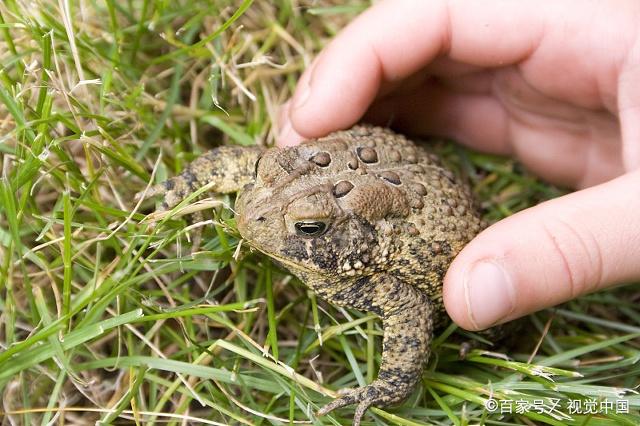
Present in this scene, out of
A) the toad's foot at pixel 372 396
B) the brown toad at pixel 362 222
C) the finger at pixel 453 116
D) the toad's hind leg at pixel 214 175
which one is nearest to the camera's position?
the brown toad at pixel 362 222

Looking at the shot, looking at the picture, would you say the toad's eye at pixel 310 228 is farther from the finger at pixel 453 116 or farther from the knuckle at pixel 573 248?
the finger at pixel 453 116

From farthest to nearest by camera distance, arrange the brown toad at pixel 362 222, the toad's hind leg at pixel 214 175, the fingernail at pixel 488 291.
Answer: the toad's hind leg at pixel 214 175
the brown toad at pixel 362 222
the fingernail at pixel 488 291

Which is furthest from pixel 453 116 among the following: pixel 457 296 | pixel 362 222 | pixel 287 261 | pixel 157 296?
pixel 157 296

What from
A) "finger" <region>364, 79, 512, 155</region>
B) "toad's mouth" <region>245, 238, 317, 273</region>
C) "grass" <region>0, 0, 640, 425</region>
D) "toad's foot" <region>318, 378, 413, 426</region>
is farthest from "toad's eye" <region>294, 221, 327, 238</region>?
"finger" <region>364, 79, 512, 155</region>

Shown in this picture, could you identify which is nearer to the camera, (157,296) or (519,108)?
(157,296)

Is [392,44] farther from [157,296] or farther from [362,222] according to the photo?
[157,296]

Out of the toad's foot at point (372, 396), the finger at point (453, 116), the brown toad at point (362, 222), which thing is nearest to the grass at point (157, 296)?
the toad's foot at point (372, 396)

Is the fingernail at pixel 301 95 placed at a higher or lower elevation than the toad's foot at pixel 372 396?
higher
